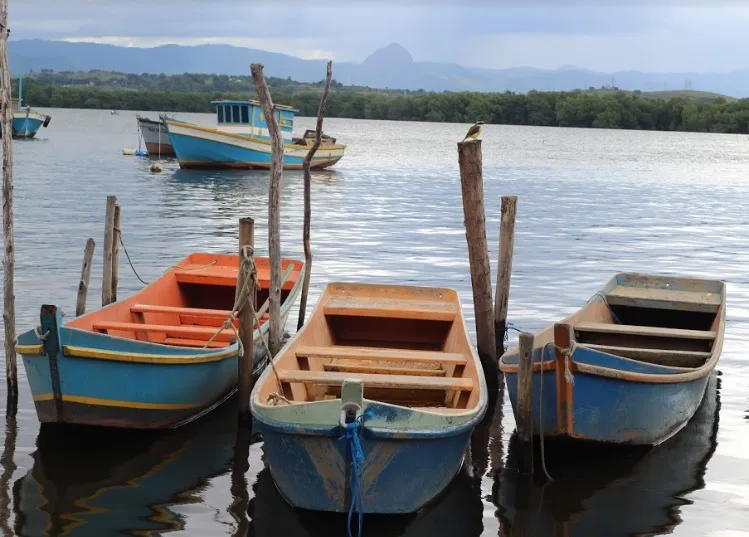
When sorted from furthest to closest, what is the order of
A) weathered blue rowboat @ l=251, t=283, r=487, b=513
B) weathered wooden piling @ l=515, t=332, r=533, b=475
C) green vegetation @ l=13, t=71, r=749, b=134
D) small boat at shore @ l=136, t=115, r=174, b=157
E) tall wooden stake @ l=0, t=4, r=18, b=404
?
green vegetation @ l=13, t=71, r=749, b=134 → small boat at shore @ l=136, t=115, r=174, b=157 → tall wooden stake @ l=0, t=4, r=18, b=404 → weathered wooden piling @ l=515, t=332, r=533, b=475 → weathered blue rowboat @ l=251, t=283, r=487, b=513

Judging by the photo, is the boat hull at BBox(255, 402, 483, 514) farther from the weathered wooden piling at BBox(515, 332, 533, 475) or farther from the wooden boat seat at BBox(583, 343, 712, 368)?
the wooden boat seat at BBox(583, 343, 712, 368)

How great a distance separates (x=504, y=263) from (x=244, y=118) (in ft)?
117

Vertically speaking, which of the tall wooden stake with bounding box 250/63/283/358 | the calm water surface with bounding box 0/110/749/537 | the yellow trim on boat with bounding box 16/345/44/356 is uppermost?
the tall wooden stake with bounding box 250/63/283/358

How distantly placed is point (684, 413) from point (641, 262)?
1515cm

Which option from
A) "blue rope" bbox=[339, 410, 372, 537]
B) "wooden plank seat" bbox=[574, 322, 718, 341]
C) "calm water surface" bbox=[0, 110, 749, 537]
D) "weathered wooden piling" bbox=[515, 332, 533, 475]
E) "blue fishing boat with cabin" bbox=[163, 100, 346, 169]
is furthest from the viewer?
"blue fishing boat with cabin" bbox=[163, 100, 346, 169]

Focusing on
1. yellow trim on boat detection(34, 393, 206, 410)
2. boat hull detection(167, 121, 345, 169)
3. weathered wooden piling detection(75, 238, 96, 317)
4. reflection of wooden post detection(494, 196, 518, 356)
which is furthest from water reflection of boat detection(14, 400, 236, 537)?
boat hull detection(167, 121, 345, 169)

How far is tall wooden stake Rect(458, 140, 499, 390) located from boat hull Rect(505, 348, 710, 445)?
2.75 m

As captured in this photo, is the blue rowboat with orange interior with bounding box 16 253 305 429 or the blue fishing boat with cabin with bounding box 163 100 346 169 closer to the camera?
the blue rowboat with orange interior with bounding box 16 253 305 429

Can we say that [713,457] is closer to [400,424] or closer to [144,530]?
[400,424]

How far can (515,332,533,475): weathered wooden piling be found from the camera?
9.57 meters

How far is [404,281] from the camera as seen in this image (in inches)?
848

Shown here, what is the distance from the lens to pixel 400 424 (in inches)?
322

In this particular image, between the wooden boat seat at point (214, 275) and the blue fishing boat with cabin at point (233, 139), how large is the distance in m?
32.8

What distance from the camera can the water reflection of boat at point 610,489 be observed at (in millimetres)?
9180
